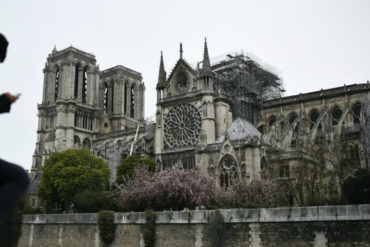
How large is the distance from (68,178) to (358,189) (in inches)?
1192

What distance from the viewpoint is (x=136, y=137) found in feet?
211

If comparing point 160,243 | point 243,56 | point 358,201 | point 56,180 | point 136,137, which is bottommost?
point 160,243

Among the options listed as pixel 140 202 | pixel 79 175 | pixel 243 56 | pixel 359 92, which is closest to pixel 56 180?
pixel 79 175

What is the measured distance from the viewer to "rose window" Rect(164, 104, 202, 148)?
50188mm

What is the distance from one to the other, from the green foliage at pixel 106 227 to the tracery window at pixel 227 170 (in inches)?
604

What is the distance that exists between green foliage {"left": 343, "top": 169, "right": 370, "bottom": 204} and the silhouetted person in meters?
23.1

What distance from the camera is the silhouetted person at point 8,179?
275cm

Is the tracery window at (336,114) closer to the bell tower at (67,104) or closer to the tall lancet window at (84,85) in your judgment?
the bell tower at (67,104)

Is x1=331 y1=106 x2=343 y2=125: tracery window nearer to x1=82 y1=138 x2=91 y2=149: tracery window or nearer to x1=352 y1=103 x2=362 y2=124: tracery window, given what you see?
x1=352 y1=103 x2=362 y2=124: tracery window

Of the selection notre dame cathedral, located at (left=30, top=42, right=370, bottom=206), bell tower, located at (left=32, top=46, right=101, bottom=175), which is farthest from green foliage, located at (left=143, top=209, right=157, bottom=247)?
bell tower, located at (left=32, top=46, right=101, bottom=175)

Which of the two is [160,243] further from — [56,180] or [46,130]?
[46,130]

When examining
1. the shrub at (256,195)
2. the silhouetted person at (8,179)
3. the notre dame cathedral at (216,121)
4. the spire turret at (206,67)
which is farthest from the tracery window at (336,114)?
the silhouetted person at (8,179)

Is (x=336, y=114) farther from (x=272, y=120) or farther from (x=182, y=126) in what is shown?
(x=182, y=126)

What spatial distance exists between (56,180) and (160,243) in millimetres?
23618
